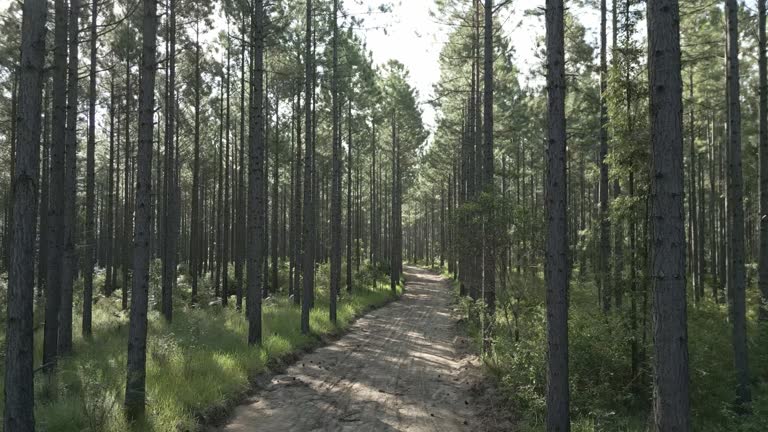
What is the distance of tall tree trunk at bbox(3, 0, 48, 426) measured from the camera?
4.61 metres

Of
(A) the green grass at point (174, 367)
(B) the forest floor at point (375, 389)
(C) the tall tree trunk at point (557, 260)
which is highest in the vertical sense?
(C) the tall tree trunk at point (557, 260)

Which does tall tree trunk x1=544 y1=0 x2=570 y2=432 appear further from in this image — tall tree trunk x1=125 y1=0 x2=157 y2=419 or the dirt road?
tall tree trunk x1=125 y1=0 x2=157 y2=419

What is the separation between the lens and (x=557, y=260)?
20.9 ft

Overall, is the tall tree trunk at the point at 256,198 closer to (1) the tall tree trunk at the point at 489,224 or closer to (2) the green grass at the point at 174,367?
(2) the green grass at the point at 174,367

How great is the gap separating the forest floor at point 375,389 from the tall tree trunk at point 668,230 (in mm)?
3766

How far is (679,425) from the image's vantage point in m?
4.19

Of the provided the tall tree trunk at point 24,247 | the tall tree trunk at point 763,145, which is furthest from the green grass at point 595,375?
the tall tree trunk at point 24,247

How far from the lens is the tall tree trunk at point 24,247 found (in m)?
4.61

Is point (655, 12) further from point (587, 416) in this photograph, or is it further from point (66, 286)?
point (66, 286)

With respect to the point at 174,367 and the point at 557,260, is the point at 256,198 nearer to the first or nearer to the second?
the point at 174,367

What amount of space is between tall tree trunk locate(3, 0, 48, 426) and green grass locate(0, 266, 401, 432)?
1.30 metres

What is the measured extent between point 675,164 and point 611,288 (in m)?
5.14

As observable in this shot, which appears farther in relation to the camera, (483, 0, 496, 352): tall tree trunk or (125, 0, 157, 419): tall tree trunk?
(483, 0, 496, 352): tall tree trunk

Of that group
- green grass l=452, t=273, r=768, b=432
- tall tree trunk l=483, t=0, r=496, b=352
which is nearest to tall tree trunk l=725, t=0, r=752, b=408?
green grass l=452, t=273, r=768, b=432
